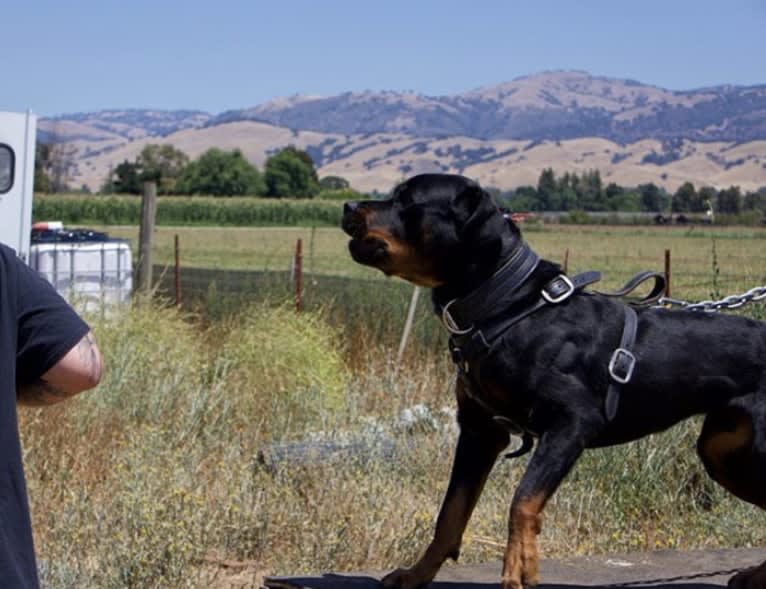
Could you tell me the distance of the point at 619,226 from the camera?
1236 inches

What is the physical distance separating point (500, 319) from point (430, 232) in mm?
378

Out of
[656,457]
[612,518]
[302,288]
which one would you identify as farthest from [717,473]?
[302,288]

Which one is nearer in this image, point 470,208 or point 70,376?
point 70,376

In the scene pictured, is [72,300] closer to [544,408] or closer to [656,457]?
[656,457]

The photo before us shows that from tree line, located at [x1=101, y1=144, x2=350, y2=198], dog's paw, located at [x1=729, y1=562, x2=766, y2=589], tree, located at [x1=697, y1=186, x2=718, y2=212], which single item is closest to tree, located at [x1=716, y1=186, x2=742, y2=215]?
tree, located at [x1=697, y1=186, x2=718, y2=212]

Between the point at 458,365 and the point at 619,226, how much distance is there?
27.4m

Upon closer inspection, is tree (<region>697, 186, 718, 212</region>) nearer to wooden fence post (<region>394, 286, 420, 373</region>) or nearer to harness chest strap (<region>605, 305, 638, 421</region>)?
wooden fence post (<region>394, 286, 420, 373</region>)

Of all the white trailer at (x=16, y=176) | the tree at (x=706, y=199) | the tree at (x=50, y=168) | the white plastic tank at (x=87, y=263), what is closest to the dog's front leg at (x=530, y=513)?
the tree at (x=706, y=199)

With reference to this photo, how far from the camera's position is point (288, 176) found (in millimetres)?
107312

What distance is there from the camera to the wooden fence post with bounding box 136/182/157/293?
14328 millimetres

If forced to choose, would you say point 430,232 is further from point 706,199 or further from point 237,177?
point 237,177

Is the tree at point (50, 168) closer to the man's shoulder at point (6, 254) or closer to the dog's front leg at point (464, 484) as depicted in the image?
the dog's front leg at point (464, 484)

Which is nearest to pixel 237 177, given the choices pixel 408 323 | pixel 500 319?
pixel 408 323

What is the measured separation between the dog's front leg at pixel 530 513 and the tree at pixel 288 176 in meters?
99.8
